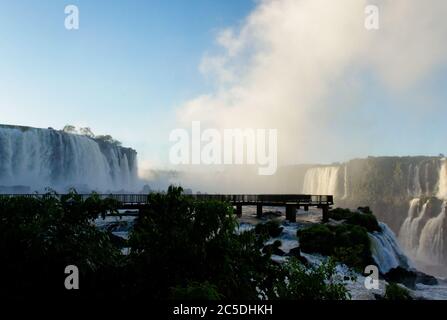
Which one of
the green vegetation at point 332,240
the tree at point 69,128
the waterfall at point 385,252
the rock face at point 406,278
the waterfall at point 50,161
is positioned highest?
the tree at point 69,128

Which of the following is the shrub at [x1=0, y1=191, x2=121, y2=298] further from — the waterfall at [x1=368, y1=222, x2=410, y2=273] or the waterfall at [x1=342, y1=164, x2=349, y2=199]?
the waterfall at [x1=342, y1=164, x2=349, y2=199]

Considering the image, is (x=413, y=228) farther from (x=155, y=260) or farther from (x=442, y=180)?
(x=155, y=260)

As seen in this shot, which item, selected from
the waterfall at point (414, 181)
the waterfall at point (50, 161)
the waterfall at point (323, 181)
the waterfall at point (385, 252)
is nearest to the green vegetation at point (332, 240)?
the waterfall at point (385, 252)

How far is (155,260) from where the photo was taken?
10219 millimetres

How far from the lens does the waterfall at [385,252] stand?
33.1 m

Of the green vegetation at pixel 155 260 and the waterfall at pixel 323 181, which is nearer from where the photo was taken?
the green vegetation at pixel 155 260

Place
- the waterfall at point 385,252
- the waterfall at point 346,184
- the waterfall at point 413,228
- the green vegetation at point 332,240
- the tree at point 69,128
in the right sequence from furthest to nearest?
the tree at point 69,128 → the waterfall at point 346,184 → the waterfall at point 413,228 → the waterfall at point 385,252 → the green vegetation at point 332,240

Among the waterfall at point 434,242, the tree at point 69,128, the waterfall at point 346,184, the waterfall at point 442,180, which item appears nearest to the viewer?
the waterfall at point 434,242

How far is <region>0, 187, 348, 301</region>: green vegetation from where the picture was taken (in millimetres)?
10070

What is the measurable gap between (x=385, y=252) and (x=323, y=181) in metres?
78.5

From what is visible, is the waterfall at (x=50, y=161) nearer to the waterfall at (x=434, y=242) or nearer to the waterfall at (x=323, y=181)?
the waterfall at (x=323, y=181)

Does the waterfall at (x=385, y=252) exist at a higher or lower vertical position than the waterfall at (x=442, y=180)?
lower

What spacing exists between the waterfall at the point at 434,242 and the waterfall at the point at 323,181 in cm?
3994
